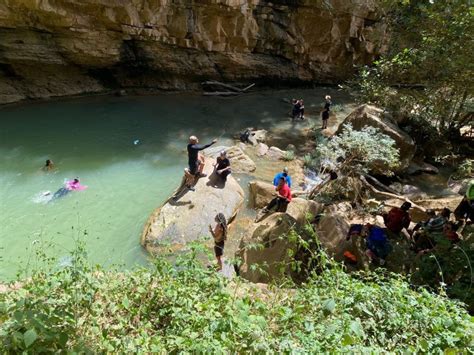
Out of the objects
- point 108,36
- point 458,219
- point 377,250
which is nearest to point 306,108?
point 108,36

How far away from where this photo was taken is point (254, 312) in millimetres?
3611

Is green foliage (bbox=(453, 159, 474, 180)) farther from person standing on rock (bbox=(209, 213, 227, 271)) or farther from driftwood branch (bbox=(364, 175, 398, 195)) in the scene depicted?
person standing on rock (bbox=(209, 213, 227, 271))

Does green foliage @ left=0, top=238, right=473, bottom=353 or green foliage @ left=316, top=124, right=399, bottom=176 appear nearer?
green foliage @ left=0, top=238, right=473, bottom=353

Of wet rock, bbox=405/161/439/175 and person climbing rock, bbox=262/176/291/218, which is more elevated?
person climbing rock, bbox=262/176/291/218

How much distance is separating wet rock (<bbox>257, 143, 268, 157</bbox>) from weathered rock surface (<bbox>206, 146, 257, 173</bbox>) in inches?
33.0

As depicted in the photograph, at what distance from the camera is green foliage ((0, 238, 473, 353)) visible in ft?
9.44

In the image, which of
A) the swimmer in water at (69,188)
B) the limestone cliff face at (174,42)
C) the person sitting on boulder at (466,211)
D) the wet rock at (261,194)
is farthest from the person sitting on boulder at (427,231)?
the limestone cliff face at (174,42)

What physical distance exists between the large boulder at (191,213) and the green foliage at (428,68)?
259 inches

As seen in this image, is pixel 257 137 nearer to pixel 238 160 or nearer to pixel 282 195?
pixel 238 160

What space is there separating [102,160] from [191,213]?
496 cm

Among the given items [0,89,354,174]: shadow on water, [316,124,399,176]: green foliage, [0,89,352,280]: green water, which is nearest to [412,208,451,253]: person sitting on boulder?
[316,124,399,176]: green foliage

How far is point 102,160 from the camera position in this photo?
11.5 metres

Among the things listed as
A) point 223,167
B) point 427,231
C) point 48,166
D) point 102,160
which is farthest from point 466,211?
point 48,166

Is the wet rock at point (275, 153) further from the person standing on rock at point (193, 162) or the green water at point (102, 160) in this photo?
the person standing on rock at point (193, 162)
